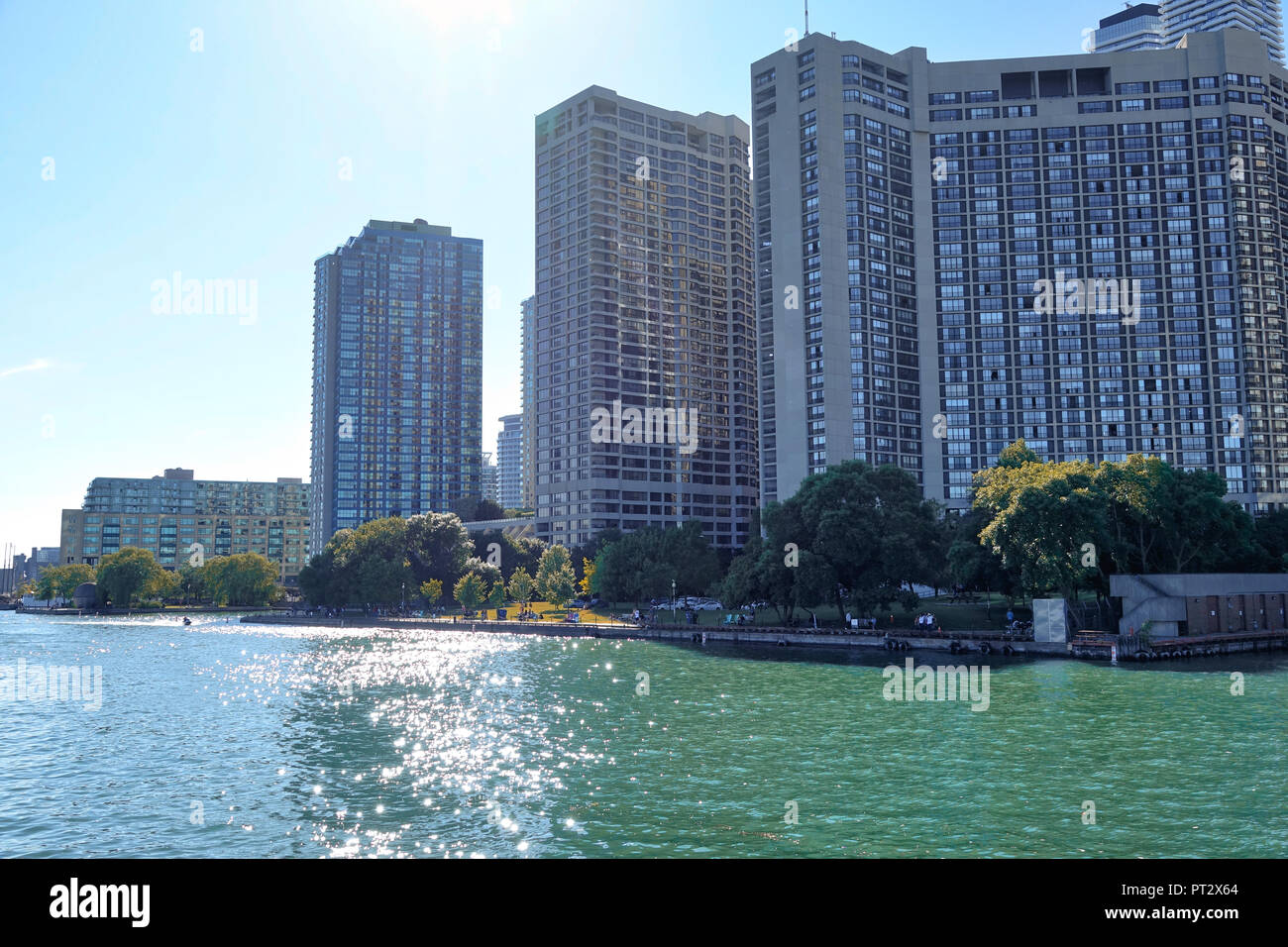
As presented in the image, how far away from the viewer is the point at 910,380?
643 ft

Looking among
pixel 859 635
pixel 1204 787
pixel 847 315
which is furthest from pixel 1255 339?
pixel 1204 787

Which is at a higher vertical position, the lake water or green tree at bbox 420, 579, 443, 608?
green tree at bbox 420, 579, 443, 608

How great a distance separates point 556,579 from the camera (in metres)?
161
